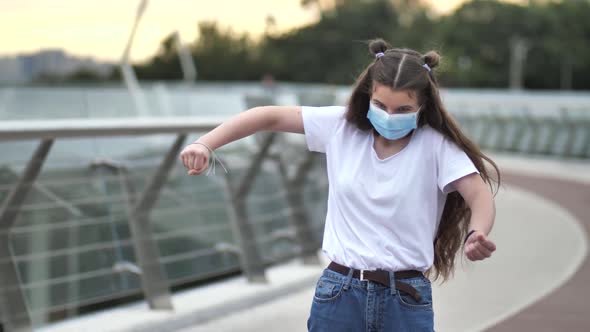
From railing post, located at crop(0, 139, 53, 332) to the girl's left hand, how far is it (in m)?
3.15

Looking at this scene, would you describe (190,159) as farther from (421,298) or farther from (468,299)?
(468,299)

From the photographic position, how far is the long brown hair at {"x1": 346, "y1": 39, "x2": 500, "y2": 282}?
3100mm

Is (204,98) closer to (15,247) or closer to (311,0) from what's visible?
(15,247)

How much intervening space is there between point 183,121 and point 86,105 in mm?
11184

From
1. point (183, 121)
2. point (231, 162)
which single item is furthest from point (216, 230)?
point (183, 121)

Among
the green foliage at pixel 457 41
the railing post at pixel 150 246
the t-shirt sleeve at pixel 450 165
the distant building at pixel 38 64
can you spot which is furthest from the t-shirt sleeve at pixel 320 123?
the green foliage at pixel 457 41

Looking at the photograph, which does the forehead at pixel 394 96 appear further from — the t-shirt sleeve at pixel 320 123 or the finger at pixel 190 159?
the finger at pixel 190 159

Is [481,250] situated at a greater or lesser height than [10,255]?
greater

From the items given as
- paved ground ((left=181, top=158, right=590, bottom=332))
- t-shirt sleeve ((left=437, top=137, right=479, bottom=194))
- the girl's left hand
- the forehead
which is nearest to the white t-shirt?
t-shirt sleeve ((left=437, top=137, right=479, bottom=194))

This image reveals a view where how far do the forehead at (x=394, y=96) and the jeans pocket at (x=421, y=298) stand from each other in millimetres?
555

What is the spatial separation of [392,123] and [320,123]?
0.33 m

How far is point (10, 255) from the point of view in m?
5.45

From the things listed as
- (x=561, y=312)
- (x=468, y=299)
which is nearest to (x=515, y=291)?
(x=468, y=299)

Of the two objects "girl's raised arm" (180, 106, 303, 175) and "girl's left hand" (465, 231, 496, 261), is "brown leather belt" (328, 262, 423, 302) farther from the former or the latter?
Answer: "girl's raised arm" (180, 106, 303, 175)
